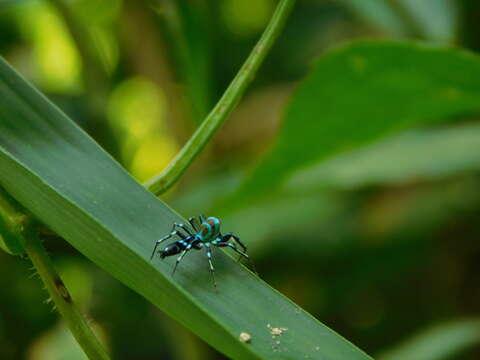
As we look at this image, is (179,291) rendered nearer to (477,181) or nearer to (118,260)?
(118,260)

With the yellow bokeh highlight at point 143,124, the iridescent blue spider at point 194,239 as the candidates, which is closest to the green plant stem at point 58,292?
the iridescent blue spider at point 194,239

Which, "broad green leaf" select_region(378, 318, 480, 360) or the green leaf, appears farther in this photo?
"broad green leaf" select_region(378, 318, 480, 360)

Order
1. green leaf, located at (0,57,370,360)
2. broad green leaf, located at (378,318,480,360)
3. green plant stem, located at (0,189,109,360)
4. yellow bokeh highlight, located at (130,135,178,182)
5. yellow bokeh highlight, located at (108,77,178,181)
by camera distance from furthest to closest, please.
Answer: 1. yellow bokeh highlight, located at (130,135,178,182)
2. yellow bokeh highlight, located at (108,77,178,181)
3. broad green leaf, located at (378,318,480,360)
4. green plant stem, located at (0,189,109,360)
5. green leaf, located at (0,57,370,360)

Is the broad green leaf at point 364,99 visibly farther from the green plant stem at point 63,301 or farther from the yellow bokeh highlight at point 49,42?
the yellow bokeh highlight at point 49,42

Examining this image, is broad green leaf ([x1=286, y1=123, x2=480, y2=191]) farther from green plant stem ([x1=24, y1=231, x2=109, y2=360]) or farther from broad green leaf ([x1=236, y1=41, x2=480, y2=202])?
green plant stem ([x1=24, y1=231, x2=109, y2=360])

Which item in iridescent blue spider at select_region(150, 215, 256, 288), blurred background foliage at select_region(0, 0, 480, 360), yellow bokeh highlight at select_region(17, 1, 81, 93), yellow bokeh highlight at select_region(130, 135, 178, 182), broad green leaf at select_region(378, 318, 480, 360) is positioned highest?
yellow bokeh highlight at select_region(17, 1, 81, 93)

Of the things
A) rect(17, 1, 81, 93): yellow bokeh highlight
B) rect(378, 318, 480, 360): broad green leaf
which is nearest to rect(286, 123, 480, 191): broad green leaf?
rect(378, 318, 480, 360): broad green leaf

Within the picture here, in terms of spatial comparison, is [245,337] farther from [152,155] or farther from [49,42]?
[49,42]

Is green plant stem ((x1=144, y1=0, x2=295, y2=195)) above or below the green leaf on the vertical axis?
above
